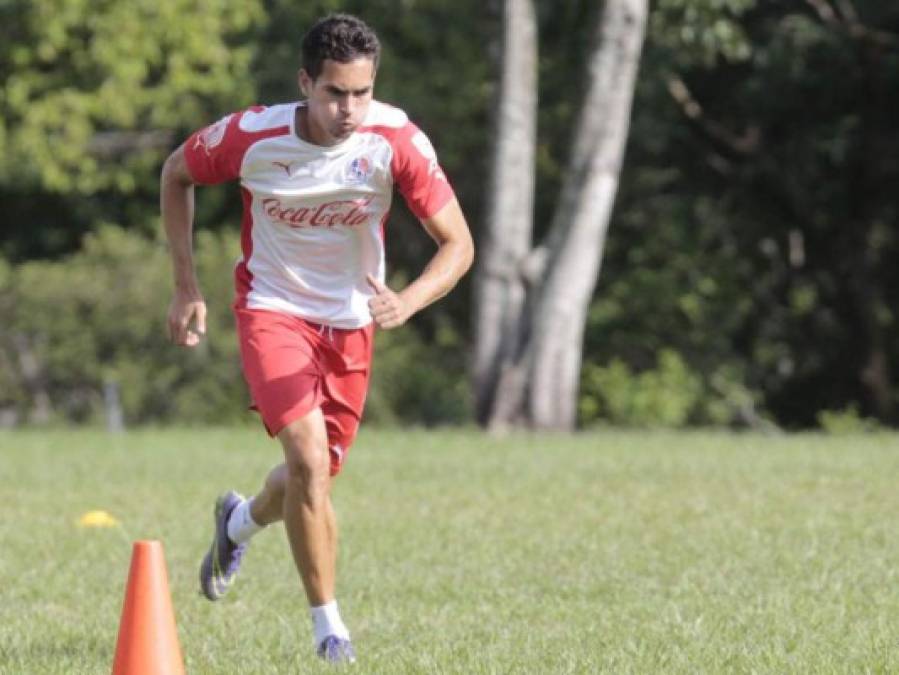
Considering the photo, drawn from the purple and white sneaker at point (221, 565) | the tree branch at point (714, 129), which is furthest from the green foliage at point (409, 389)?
the purple and white sneaker at point (221, 565)

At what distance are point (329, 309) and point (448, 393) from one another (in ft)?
63.9

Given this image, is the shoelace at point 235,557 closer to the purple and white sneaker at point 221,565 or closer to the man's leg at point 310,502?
the purple and white sneaker at point 221,565

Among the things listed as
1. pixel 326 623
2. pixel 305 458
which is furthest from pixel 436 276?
pixel 326 623

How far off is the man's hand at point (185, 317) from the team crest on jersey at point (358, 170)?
28.2 inches

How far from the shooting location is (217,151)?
7.12 metres

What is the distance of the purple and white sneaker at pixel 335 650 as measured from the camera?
265 inches

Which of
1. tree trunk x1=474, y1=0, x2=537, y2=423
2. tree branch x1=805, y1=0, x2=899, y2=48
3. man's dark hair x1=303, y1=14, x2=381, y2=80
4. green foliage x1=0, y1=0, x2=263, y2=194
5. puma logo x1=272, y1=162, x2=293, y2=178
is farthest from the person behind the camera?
tree branch x1=805, y1=0, x2=899, y2=48

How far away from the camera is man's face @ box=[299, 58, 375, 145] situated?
6.62 m

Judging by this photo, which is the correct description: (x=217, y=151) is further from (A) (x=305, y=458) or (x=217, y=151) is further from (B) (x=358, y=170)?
(A) (x=305, y=458)

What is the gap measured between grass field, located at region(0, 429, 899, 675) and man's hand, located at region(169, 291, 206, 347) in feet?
3.56

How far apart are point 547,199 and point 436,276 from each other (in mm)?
23064

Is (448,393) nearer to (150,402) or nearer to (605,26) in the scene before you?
(150,402)

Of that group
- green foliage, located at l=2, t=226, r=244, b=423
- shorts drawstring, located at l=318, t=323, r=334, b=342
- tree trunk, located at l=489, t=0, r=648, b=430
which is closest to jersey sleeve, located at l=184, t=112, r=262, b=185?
shorts drawstring, located at l=318, t=323, r=334, b=342

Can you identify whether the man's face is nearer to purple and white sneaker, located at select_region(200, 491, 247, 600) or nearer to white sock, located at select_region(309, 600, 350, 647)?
white sock, located at select_region(309, 600, 350, 647)
